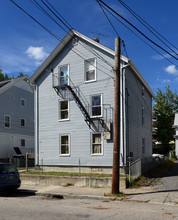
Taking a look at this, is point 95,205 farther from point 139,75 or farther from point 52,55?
point 52,55

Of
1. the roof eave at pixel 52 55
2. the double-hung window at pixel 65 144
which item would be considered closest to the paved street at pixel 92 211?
the double-hung window at pixel 65 144

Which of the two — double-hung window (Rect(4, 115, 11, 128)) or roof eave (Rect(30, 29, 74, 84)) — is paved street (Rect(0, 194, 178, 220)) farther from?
double-hung window (Rect(4, 115, 11, 128))

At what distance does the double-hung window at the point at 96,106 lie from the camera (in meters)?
19.8

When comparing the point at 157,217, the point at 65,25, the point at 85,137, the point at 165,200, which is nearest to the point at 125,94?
the point at 85,137

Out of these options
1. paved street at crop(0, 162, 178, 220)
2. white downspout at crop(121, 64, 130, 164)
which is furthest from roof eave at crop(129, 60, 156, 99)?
paved street at crop(0, 162, 178, 220)

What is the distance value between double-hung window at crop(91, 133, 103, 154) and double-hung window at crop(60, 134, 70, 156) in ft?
6.77

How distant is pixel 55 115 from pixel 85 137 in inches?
124

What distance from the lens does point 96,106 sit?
65.0ft

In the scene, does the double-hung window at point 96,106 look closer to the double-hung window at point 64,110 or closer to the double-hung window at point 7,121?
the double-hung window at point 64,110

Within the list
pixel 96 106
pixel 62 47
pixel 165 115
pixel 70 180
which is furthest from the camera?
pixel 165 115

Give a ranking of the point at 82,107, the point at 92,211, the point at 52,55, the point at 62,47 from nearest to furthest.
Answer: the point at 92,211
the point at 82,107
the point at 62,47
the point at 52,55

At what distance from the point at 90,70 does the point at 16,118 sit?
61.5 ft

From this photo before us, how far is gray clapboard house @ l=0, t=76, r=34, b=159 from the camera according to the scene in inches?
1340

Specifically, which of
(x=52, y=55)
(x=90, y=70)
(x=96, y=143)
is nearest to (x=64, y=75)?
(x=52, y=55)
